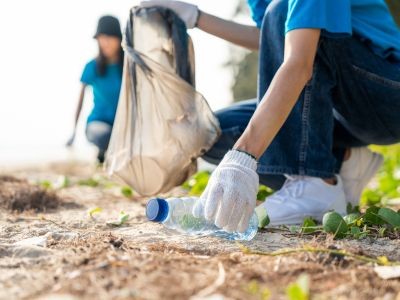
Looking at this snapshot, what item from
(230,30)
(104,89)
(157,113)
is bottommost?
(104,89)

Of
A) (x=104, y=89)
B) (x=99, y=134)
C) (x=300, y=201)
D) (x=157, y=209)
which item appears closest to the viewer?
(x=157, y=209)

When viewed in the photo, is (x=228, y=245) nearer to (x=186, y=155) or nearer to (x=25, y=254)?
(x=25, y=254)

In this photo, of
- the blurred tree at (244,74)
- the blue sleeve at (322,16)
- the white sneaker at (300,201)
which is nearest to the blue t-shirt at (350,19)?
the blue sleeve at (322,16)

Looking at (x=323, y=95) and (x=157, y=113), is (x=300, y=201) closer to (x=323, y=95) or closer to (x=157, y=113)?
(x=323, y=95)

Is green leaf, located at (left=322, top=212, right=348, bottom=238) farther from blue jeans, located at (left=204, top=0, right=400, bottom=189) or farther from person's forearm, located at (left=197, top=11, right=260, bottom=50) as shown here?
person's forearm, located at (left=197, top=11, right=260, bottom=50)

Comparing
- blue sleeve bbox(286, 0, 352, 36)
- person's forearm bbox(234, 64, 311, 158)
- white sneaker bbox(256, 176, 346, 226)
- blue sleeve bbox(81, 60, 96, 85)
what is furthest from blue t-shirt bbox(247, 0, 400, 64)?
blue sleeve bbox(81, 60, 96, 85)

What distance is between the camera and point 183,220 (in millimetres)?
1904

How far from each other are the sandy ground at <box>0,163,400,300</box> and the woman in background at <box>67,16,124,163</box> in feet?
8.08

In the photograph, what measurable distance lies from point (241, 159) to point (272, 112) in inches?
6.2

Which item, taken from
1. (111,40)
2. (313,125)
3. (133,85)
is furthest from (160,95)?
(111,40)

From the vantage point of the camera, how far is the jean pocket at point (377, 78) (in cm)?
197

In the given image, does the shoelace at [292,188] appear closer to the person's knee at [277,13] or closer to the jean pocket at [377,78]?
the jean pocket at [377,78]

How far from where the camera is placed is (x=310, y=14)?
170 centimetres

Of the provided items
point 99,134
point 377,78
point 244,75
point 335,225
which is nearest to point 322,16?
point 377,78
